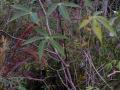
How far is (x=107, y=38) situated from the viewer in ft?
7.67

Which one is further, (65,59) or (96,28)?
(65,59)

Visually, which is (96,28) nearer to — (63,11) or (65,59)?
(63,11)

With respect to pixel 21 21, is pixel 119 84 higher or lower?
lower

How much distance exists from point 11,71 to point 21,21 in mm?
580

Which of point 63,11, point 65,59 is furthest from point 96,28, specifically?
point 65,59

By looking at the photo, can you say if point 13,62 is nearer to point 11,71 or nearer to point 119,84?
point 11,71

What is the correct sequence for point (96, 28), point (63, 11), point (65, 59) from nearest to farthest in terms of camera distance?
point (96, 28) < point (63, 11) < point (65, 59)

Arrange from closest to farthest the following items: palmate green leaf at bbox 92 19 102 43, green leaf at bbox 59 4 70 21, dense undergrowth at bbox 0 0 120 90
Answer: palmate green leaf at bbox 92 19 102 43, green leaf at bbox 59 4 70 21, dense undergrowth at bbox 0 0 120 90

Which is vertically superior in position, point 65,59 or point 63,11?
point 63,11

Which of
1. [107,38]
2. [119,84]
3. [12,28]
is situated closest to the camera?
[119,84]

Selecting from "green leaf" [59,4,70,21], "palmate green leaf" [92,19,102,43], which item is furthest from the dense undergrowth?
"palmate green leaf" [92,19,102,43]

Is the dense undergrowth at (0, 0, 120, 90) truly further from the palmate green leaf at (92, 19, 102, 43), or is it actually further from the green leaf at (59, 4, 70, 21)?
the palmate green leaf at (92, 19, 102, 43)

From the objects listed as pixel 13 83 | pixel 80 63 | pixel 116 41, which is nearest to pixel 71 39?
pixel 80 63

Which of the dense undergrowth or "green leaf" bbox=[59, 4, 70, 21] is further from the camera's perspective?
the dense undergrowth
